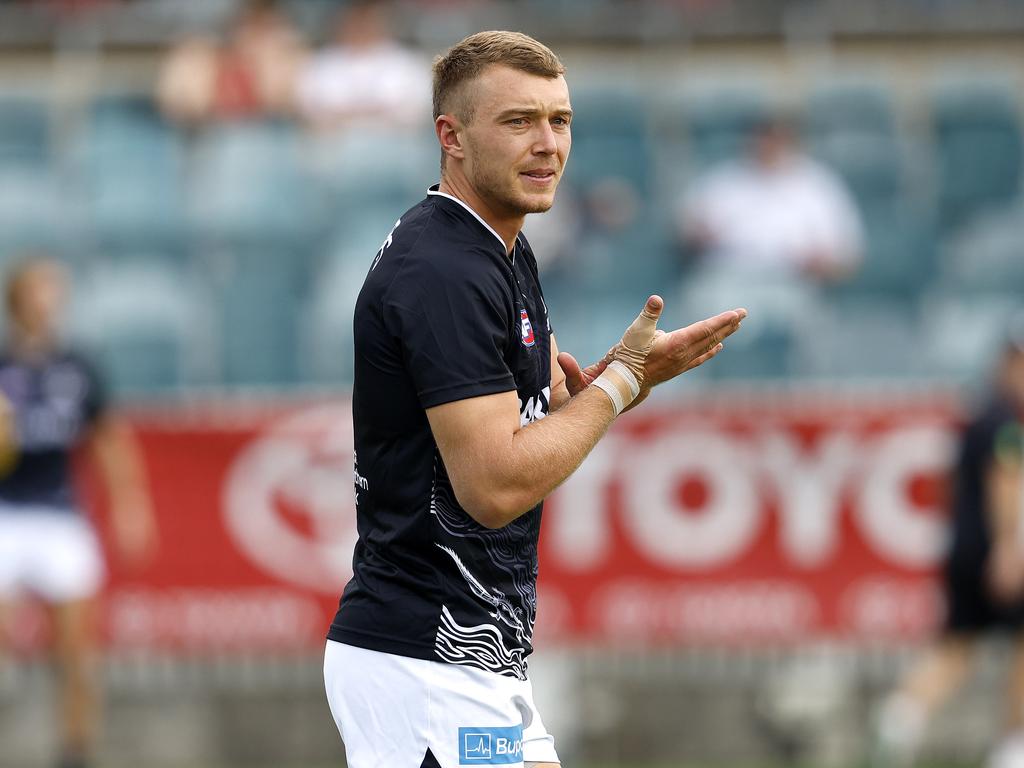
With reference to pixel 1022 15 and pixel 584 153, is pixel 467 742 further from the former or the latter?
pixel 1022 15

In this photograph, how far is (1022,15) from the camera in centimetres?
1307

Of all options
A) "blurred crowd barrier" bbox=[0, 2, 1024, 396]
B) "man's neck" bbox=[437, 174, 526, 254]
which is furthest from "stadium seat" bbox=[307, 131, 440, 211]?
"man's neck" bbox=[437, 174, 526, 254]

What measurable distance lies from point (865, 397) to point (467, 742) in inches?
247

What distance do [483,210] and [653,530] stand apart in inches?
230

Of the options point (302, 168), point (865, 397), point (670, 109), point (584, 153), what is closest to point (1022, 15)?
point (670, 109)

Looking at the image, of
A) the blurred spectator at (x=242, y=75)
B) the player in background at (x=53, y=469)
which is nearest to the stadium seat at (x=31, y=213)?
the blurred spectator at (x=242, y=75)

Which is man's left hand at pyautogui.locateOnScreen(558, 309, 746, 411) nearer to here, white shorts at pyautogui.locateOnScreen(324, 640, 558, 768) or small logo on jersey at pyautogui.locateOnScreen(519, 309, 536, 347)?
small logo on jersey at pyautogui.locateOnScreen(519, 309, 536, 347)

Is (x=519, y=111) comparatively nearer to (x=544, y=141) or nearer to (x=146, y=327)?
(x=544, y=141)

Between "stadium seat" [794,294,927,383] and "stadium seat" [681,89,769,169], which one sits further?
"stadium seat" [681,89,769,169]

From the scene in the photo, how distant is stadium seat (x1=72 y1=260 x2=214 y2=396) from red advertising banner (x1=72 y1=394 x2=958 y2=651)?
1.08m

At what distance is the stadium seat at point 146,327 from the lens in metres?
10.7

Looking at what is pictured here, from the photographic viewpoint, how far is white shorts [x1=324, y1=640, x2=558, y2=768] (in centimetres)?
382

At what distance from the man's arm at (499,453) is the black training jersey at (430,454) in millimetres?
65

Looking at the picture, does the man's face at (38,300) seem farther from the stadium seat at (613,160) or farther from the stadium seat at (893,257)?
the stadium seat at (893,257)
